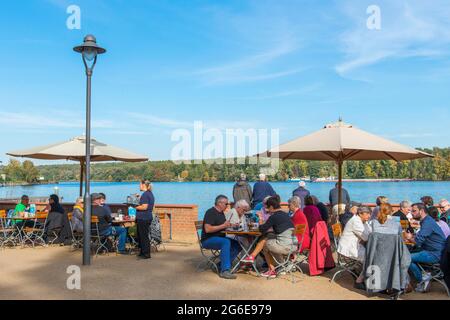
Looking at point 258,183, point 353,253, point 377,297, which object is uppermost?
point 258,183

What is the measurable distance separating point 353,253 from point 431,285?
3.78 ft

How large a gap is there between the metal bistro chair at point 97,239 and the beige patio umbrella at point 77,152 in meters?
2.03

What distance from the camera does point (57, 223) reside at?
33.0ft

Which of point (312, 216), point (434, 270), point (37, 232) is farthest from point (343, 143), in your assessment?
point (37, 232)

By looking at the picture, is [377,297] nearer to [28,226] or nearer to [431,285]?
[431,285]

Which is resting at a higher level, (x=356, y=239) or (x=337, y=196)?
(x=337, y=196)

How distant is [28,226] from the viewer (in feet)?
33.9

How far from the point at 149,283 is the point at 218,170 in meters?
58.2

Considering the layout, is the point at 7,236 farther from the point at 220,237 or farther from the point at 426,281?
the point at 426,281

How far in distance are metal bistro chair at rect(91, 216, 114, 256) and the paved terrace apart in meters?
0.46

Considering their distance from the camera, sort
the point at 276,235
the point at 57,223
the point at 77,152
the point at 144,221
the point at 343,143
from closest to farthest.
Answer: the point at 276,235
the point at 343,143
the point at 144,221
the point at 57,223
the point at 77,152
